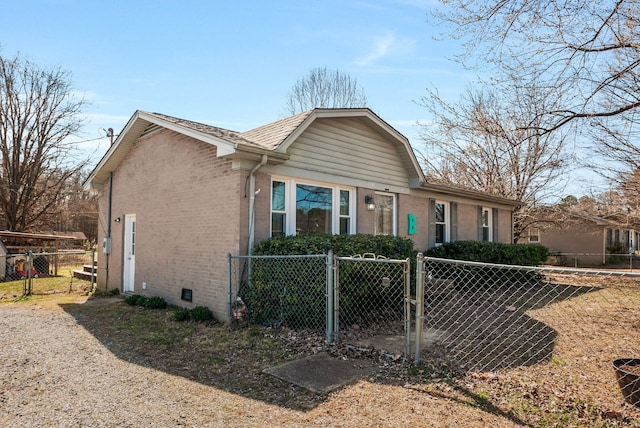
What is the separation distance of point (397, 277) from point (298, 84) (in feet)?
Answer: 73.0

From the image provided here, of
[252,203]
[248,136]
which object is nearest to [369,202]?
[248,136]

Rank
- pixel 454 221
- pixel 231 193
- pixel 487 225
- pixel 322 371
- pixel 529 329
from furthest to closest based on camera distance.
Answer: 1. pixel 487 225
2. pixel 454 221
3. pixel 231 193
4. pixel 529 329
5. pixel 322 371

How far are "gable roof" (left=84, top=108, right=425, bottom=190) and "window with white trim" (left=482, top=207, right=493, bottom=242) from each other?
5424 millimetres

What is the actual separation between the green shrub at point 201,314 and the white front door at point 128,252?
399 centimetres

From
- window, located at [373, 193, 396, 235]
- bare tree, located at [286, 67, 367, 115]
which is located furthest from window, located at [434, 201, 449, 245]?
bare tree, located at [286, 67, 367, 115]

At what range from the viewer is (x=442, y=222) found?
13.4m

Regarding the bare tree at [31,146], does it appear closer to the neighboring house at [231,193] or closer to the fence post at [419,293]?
the neighboring house at [231,193]

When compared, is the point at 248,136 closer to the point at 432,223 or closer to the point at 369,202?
the point at 369,202

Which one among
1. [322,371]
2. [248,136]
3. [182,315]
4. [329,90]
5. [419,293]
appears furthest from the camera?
[329,90]

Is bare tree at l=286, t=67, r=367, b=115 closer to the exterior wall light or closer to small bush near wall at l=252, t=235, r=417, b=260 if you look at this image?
the exterior wall light

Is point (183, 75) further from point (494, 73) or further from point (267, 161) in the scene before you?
point (494, 73)

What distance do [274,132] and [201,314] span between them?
4.00m

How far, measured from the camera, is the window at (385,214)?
10.6m

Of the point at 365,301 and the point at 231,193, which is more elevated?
the point at 231,193
